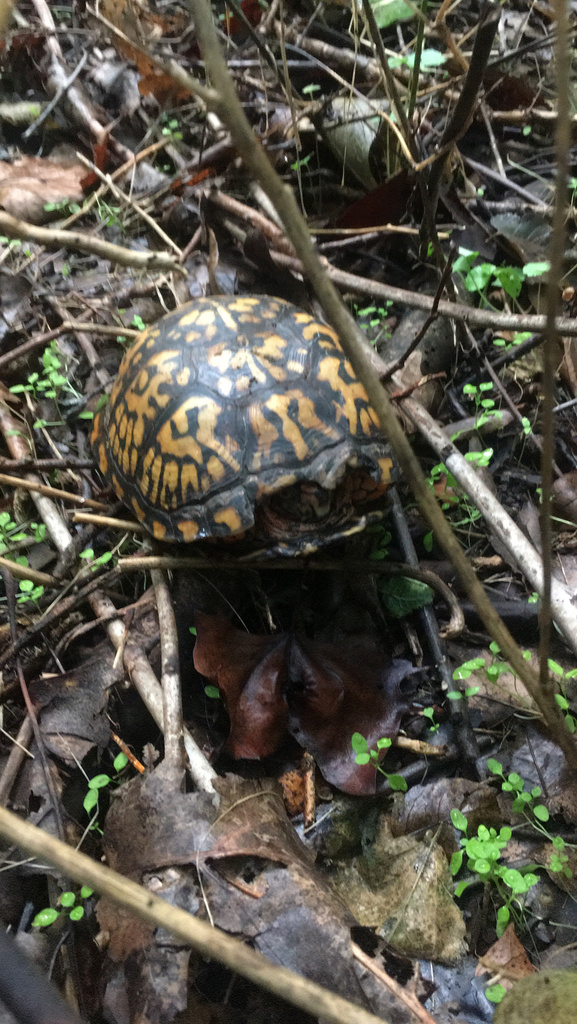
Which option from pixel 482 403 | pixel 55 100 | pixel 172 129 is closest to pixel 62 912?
pixel 482 403

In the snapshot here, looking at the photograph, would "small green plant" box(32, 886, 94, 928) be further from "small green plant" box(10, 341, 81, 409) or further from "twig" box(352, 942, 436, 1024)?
"small green plant" box(10, 341, 81, 409)

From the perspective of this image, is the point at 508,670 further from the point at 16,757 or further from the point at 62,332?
the point at 62,332

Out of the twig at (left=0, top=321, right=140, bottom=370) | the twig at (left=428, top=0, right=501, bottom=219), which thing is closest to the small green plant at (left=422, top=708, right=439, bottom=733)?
the twig at (left=428, top=0, right=501, bottom=219)

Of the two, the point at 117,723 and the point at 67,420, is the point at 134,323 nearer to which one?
the point at 67,420

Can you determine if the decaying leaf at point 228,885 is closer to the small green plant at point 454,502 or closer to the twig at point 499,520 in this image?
the twig at point 499,520

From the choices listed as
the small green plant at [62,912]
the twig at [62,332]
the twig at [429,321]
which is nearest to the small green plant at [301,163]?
the twig at [62,332]
